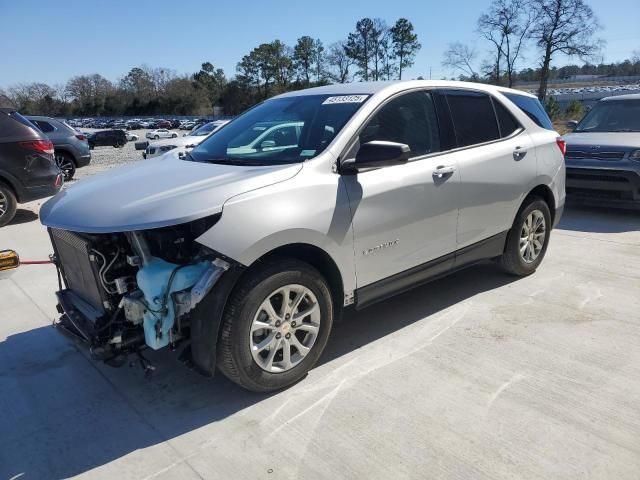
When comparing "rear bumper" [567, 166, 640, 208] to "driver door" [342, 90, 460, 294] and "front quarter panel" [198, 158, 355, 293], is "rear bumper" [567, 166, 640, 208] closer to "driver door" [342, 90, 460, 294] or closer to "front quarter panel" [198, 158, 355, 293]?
"driver door" [342, 90, 460, 294]

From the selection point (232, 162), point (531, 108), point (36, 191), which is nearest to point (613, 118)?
point (531, 108)

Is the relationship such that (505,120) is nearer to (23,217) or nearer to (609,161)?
(609,161)

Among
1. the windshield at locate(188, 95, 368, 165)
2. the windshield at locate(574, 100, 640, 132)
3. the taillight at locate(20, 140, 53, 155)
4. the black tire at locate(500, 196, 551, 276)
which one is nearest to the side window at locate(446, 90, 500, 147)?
the black tire at locate(500, 196, 551, 276)

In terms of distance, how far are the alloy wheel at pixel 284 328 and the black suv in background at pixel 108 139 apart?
4120 cm

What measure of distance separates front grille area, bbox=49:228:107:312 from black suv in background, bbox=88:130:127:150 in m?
40.3

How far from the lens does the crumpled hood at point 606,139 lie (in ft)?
24.3

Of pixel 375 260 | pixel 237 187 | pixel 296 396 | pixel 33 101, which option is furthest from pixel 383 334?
pixel 33 101

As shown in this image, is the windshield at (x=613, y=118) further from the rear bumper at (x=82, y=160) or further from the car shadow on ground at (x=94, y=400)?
the rear bumper at (x=82, y=160)

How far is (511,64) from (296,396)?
61922mm

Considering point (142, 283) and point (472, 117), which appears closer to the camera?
point (142, 283)

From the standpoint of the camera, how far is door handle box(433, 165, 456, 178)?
3.72m

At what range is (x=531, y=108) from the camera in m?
4.94

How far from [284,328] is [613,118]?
26.3 feet

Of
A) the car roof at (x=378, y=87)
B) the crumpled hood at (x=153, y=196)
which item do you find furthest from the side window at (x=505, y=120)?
the crumpled hood at (x=153, y=196)
